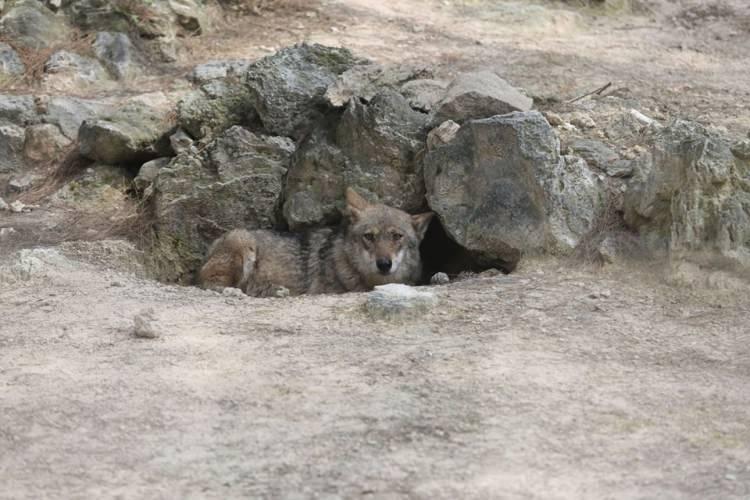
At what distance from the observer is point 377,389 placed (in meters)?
5.87

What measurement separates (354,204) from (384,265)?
0.77 m

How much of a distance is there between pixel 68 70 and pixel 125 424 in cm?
848

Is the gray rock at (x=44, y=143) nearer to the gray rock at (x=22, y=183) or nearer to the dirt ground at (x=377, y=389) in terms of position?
the gray rock at (x=22, y=183)

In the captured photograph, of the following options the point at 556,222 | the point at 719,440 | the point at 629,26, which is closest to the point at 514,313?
the point at 556,222

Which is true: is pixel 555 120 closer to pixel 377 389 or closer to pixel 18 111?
pixel 377 389

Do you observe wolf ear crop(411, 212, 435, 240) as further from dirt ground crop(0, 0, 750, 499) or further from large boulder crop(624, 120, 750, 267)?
large boulder crop(624, 120, 750, 267)

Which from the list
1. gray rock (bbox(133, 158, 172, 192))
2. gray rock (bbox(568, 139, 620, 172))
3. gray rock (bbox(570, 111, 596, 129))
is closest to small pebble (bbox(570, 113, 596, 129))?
gray rock (bbox(570, 111, 596, 129))

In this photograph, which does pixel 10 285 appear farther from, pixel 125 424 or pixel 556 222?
pixel 556 222

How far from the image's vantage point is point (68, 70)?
42.2 feet

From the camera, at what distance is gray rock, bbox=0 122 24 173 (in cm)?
1180

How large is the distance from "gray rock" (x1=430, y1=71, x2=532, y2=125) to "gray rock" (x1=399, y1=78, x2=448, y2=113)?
1.11 feet

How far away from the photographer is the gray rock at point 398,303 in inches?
275

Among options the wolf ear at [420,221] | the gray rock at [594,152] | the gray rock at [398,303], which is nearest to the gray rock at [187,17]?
the wolf ear at [420,221]

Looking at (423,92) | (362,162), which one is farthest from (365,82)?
(362,162)
